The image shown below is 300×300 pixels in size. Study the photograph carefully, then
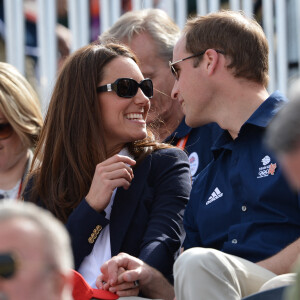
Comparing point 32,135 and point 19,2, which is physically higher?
point 19,2

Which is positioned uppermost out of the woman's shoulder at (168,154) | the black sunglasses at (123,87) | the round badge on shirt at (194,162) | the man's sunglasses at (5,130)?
the black sunglasses at (123,87)

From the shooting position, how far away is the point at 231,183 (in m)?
3.21

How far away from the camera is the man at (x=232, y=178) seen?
2648 mm

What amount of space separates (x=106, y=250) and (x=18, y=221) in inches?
69.5

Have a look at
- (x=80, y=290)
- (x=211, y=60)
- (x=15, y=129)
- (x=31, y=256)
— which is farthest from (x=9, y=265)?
(x=15, y=129)

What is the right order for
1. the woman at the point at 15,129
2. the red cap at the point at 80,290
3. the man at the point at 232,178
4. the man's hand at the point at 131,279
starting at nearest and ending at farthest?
the man at the point at 232,178 < the red cap at the point at 80,290 < the man's hand at the point at 131,279 < the woman at the point at 15,129

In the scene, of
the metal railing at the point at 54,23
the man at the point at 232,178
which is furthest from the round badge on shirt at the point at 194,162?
the metal railing at the point at 54,23

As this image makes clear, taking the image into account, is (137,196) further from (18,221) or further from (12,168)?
(18,221)

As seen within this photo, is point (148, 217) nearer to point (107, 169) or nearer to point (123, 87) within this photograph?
point (107, 169)

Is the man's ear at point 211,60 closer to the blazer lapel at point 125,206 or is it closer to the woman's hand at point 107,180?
the blazer lapel at point 125,206

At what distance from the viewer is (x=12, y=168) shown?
4578 mm

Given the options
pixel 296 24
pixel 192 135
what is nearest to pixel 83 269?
pixel 192 135

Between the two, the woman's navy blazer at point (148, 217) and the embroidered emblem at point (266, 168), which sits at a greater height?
the embroidered emblem at point (266, 168)

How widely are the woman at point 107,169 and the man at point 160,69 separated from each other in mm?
448
